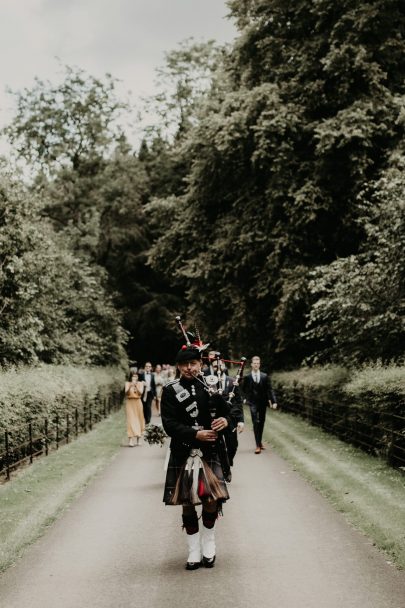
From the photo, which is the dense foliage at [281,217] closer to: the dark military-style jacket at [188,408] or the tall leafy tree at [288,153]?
the tall leafy tree at [288,153]

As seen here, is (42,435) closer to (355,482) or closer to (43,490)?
(43,490)

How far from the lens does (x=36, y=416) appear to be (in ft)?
54.7

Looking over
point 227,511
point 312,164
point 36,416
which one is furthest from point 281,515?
point 312,164

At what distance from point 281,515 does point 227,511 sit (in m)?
0.83

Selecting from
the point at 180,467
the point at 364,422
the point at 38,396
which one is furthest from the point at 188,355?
the point at 38,396

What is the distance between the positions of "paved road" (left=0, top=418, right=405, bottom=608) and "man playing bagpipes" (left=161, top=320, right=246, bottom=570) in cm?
38

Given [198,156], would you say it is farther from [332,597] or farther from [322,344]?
[332,597]

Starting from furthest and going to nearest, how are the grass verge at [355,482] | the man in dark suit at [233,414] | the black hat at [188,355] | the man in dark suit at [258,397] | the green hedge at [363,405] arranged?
1. the man in dark suit at [258,397]
2. the green hedge at [363,405]
3. the man in dark suit at [233,414]
4. the grass verge at [355,482]
5. the black hat at [188,355]

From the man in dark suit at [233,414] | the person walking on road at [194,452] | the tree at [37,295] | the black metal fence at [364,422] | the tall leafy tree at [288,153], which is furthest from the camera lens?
the tall leafy tree at [288,153]

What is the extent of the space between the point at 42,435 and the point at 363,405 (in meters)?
7.20

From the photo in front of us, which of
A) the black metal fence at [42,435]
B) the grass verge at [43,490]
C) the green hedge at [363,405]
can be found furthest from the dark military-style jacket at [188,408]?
the black metal fence at [42,435]

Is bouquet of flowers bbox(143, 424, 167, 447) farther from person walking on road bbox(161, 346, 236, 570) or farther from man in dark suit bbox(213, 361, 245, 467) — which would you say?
person walking on road bbox(161, 346, 236, 570)

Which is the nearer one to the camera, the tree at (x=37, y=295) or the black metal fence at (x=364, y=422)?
the black metal fence at (x=364, y=422)

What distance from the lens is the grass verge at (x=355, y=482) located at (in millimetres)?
8398
